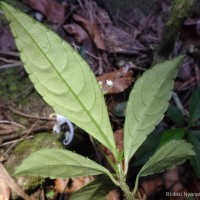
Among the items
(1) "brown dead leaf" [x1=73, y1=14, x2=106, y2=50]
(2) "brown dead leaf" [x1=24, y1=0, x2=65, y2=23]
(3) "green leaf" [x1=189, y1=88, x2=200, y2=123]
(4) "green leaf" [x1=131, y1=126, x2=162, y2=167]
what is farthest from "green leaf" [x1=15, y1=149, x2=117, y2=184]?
(2) "brown dead leaf" [x1=24, y1=0, x2=65, y2=23]

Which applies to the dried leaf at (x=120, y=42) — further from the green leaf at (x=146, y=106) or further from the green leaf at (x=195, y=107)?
the green leaf at (x=146, y=106)

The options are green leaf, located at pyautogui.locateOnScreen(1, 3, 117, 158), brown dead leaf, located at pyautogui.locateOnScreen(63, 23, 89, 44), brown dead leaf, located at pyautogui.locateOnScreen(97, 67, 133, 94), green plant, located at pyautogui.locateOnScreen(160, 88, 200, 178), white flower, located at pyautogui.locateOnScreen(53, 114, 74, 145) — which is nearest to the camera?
green leaf, located at pyautogui.locateOnScreen(1, 3, 117, 158)

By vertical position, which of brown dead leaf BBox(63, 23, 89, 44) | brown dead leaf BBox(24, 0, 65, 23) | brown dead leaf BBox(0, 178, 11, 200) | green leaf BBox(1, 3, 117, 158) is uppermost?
green leaf BBox(1, 3, 117, 158)

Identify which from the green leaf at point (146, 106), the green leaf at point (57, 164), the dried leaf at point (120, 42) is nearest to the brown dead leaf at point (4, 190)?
the green leaf at point (57, 164)

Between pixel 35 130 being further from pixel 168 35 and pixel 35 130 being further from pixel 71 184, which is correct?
pixel 168 35

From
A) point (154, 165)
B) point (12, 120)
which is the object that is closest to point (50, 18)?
point (12, 120)

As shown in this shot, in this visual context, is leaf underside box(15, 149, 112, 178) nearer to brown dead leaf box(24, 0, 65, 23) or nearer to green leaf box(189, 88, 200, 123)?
green leaf box(189, 88, 200, 123)

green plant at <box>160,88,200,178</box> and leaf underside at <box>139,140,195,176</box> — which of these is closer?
leaf underside at <box>139,140,195,176</box>
